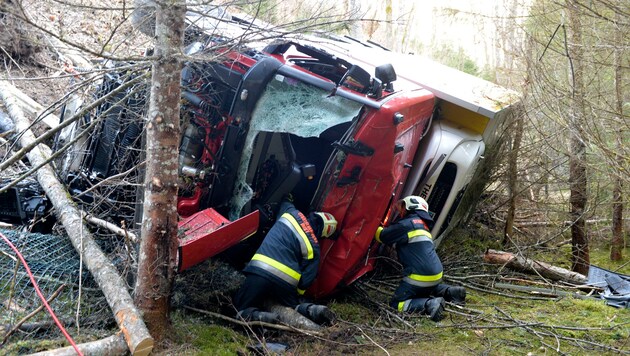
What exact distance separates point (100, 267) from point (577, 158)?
4.75 m

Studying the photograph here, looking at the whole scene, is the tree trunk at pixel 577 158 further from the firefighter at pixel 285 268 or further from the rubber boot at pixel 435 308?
the firefighter at pixel 285 268

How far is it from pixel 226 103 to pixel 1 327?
238 centimetres

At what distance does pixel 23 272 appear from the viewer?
4.04m

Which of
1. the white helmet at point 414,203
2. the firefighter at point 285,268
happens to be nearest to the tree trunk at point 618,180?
the white helmet at point 414,203

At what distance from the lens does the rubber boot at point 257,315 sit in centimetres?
434

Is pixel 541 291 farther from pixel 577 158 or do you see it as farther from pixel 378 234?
pixel 378 234

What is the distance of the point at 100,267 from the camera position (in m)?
3.88

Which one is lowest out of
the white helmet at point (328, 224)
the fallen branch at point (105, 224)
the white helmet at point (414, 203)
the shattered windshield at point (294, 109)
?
the fallen branch at point (105, 224)

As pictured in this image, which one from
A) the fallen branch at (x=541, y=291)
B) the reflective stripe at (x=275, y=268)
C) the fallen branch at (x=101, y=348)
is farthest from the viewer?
the fallen branch at (x=541, y=291)

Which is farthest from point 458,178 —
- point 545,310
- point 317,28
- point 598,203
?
point 317,28

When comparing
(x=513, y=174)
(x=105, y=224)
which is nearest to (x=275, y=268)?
(x=105, y=224)

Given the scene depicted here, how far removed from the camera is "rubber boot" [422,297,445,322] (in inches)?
196

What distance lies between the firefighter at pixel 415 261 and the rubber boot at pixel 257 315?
54.5 inches

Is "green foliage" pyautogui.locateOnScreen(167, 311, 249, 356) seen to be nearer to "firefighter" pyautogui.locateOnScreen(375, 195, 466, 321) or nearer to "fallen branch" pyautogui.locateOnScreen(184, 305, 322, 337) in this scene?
"fallen branch" pyautogui.locateOnScreen(184, 305, 322, 337)
